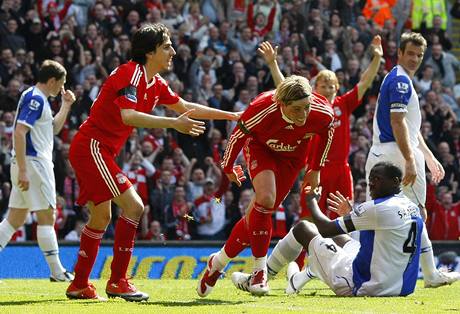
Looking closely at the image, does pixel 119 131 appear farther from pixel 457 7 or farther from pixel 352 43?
pixel 457 7

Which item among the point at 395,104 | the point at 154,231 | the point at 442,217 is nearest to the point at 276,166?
the point at 395,104

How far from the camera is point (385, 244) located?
33.0ft

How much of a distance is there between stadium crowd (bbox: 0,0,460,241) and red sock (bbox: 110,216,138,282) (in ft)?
25.3

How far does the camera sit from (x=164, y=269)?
1722 cm

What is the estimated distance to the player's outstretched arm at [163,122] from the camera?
944 cm

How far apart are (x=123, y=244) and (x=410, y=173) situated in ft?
9.52

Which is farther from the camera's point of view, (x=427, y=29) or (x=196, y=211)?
(x=427, y=29)

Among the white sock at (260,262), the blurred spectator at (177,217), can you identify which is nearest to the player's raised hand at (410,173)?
the white sock at (260,262)

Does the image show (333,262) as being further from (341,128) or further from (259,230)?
(341,128)

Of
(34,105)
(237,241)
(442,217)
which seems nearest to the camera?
(237,241)

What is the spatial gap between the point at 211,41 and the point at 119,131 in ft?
44.3

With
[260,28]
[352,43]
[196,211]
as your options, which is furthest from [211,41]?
[196,211]

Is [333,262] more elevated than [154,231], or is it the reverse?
[333,262]

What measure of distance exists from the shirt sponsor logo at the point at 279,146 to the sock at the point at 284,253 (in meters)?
0.80
